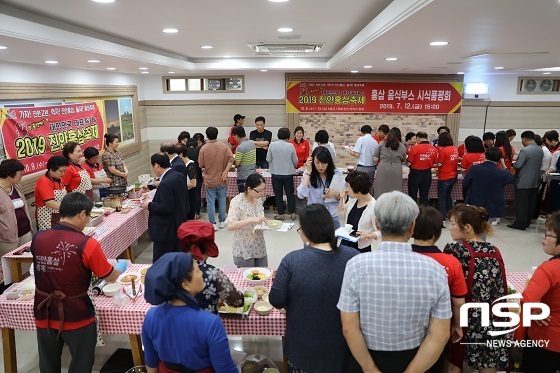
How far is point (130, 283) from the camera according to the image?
2.98 meters

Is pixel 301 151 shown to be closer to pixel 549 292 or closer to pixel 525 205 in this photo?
pixel 525 205

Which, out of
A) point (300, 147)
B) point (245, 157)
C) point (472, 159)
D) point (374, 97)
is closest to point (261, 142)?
point (300, 147)

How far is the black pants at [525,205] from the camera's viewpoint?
248 inches

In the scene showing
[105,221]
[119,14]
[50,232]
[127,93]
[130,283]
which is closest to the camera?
[50,232]

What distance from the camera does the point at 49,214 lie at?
14.0 ft

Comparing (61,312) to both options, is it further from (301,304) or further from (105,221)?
(105,221)

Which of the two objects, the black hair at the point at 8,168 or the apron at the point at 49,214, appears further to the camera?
the apron at the point at 49,214

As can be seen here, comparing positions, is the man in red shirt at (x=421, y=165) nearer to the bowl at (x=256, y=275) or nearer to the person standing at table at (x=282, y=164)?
the person standing at table at (x=282, y=164)

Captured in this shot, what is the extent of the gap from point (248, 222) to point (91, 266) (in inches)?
49.5

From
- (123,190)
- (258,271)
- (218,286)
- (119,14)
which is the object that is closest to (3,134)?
(123,190)

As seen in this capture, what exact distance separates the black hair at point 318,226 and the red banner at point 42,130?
458cm

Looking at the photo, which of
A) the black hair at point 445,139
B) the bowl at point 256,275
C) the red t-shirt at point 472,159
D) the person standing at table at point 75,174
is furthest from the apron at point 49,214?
the red t-shirt at point 472,159

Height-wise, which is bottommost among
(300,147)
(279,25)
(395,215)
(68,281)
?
(68,281)

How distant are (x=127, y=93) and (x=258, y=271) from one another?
6.76m
